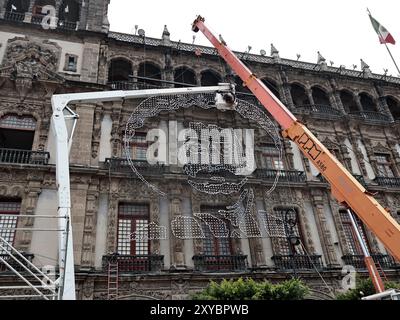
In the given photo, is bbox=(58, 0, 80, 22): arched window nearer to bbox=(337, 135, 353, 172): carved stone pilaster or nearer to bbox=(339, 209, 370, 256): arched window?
bbox=(337, 135, 353, 172): carved stone pilaster

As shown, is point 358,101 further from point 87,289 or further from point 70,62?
point 87,289

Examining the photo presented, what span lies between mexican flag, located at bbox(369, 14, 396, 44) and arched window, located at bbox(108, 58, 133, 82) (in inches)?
590

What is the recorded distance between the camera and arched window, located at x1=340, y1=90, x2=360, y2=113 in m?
27.5

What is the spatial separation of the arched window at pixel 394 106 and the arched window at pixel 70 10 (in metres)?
25.3

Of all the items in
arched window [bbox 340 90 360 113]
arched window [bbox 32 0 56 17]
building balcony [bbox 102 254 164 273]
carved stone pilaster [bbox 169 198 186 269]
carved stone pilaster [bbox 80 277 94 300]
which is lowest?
carved stone pilaster [bbox 80 277 94 300]

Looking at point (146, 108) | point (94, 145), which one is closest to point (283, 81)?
point (146, 108)

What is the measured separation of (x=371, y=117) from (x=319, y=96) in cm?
411

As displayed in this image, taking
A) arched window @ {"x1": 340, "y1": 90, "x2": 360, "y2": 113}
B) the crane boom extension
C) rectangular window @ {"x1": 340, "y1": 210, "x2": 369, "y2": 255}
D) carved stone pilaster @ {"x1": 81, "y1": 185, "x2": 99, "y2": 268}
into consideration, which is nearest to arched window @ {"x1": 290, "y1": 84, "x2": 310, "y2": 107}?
arched window @ {"x1": 340, "y1": 90, "x2": 360, "y2": 113}

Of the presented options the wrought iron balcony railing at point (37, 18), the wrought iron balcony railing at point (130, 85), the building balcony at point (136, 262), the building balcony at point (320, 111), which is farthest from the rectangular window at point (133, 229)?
the wrought iron balcony railing at point (37, 18)

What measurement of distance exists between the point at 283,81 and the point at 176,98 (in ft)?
29.3

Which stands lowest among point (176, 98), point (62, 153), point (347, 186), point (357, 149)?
point (347, 186)

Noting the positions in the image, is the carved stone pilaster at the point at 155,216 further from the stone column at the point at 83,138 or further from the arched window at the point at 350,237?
the arched window at the point at 350,237

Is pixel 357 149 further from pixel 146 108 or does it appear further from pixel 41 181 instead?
pixel 41 181
